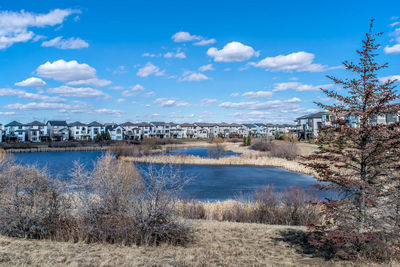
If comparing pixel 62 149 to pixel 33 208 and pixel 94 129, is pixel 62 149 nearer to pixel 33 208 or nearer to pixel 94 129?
pixel 94 129

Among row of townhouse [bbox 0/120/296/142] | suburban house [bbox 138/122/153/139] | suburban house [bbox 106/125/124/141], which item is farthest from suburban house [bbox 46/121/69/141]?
suburban house [bbox 138/122/153/139]

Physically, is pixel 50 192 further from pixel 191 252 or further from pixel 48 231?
pixel 191 252

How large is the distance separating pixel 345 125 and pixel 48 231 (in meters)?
9.46

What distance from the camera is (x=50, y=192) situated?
31.3 feet

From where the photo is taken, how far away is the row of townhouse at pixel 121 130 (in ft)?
321

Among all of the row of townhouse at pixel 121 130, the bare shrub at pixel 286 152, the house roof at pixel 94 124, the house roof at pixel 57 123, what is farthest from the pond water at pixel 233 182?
the house roof at pixel 94 124

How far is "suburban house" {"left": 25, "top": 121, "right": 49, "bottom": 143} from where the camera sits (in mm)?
98062

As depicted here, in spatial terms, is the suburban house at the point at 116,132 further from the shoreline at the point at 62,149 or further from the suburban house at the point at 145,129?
the shoreline at the point at 62,149

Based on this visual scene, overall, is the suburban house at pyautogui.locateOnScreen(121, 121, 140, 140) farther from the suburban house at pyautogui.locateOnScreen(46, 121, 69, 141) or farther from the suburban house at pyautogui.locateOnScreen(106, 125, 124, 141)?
the suburban house at pyautogui.locateOnScreen(46, 121, 69, 141)

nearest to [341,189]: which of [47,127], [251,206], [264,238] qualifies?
[264,238]

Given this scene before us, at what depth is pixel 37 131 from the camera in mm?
99500

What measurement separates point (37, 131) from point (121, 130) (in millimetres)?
27886

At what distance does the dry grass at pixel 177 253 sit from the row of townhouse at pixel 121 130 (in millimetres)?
79253

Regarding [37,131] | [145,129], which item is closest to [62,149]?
[37,131]
